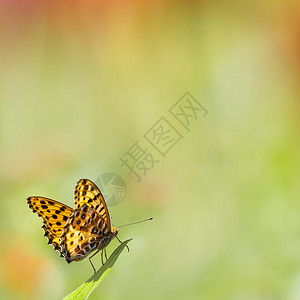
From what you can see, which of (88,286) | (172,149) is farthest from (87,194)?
(172,149)

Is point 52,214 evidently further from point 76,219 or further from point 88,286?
point 88,286

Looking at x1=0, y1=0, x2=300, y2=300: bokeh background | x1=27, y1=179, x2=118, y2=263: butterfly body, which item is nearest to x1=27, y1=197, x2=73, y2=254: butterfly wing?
x1=27, y1=179, x2=118, y2=263: butterfly body

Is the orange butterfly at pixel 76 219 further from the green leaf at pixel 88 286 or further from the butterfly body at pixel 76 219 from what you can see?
the green leaf at pixel 88 286

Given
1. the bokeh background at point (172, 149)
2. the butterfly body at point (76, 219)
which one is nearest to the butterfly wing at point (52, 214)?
the butterfly body at point (76, 219)

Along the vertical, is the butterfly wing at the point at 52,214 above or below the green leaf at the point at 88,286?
above

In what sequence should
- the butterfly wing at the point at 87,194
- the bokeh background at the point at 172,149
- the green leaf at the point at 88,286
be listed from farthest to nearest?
the bokeh background at the point at 172,149, the butterfly wing at the point at 87,194, the green leaf at the point at 88,286

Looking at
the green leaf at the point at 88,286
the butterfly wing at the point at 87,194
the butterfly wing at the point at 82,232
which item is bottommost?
the green leaf at the point at 88,286

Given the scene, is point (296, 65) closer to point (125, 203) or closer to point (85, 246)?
point (125, 203)

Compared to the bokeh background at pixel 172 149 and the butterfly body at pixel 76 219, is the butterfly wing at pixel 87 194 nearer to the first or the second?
the butterfly body at pixel 76 219

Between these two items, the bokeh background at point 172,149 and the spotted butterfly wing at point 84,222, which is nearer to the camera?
the spotted butterfly wing at point 84,222

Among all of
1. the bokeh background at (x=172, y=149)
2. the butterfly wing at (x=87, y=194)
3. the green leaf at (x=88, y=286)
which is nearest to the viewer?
the green leaf at (x=88, y=286)
